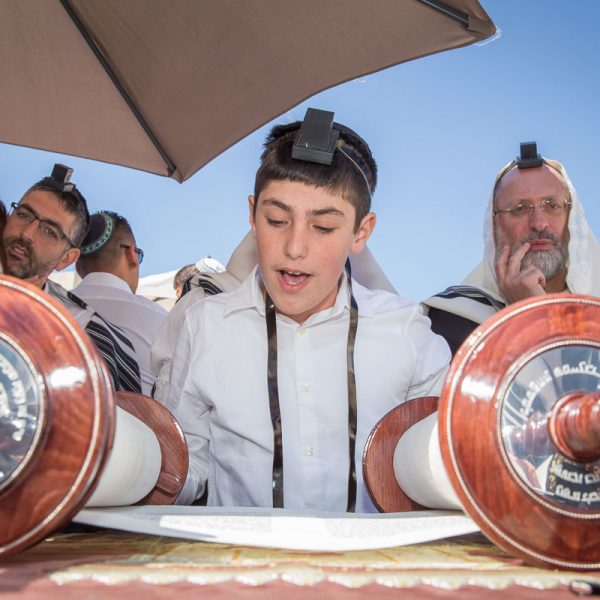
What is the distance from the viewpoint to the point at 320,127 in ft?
6.94

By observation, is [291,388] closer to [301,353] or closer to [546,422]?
[301,353]

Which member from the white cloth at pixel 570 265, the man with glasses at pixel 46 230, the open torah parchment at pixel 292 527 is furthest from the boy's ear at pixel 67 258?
the open torah parchment at pixel 292 527

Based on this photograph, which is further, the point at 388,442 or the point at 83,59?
the point at 83,59

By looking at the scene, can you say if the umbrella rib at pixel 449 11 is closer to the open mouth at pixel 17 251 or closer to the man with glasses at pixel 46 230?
the man with glasses at pixel 46 230

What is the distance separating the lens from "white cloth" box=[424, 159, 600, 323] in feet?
11.4

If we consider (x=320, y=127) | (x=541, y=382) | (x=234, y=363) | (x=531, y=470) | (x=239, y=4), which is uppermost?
(x=239, y=4)

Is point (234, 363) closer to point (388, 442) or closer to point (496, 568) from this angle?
point (388, 442)

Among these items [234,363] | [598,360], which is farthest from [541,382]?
[234,363]

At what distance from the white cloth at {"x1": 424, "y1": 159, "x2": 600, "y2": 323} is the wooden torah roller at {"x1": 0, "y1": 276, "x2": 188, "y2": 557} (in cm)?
256

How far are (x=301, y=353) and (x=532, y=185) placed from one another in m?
1.98

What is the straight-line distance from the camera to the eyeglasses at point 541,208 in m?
3.75

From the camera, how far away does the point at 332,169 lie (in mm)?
2326

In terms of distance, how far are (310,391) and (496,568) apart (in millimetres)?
1318

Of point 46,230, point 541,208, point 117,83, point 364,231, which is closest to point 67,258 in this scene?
A: point 46,230
